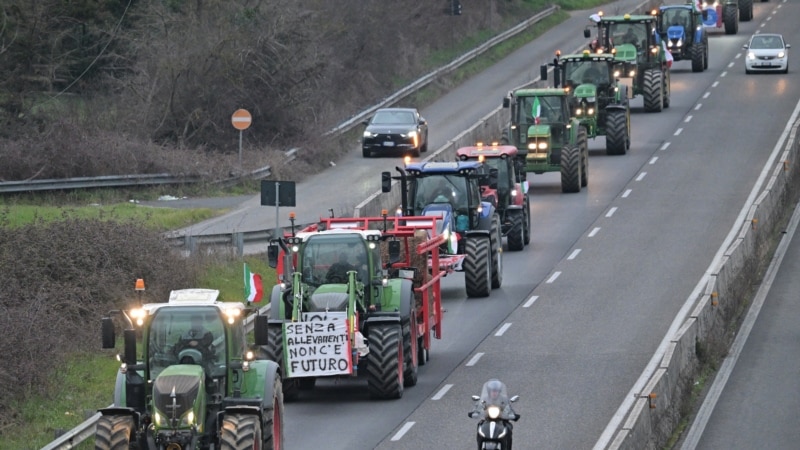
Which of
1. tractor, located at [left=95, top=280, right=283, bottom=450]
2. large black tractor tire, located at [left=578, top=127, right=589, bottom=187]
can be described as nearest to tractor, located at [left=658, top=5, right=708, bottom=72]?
large black tractor tire, located at [left=578, top=127, right=589, bottom=187]

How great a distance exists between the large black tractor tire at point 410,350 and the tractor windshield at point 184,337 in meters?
6.09

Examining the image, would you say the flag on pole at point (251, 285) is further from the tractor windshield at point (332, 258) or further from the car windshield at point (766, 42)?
the car windshield at point (766, 42)

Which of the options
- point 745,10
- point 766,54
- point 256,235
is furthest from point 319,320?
point 745,10

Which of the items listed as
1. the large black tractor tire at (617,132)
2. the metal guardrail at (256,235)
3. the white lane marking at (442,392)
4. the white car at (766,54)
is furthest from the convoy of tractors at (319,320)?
the white car at (766,54)

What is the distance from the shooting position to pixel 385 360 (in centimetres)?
2394

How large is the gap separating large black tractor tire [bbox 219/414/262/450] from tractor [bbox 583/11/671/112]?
38.1m

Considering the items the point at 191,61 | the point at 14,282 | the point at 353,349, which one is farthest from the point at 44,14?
the point at 353,349

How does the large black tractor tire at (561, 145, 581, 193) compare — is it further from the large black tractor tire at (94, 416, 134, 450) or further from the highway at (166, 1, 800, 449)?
the large black tractor tire at (94, 416, 134, 450)

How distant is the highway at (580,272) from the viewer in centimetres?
2361

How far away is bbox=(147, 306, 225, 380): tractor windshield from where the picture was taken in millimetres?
18875

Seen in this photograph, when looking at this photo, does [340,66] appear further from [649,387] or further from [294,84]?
[649,387]

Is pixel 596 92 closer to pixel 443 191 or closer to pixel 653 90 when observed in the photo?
pixel 653 90

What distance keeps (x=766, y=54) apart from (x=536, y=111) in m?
24.9

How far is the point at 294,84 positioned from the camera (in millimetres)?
54500
